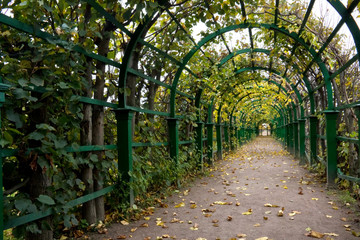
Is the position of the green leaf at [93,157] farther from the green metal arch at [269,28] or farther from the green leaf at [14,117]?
the green metal arch at [269,28]

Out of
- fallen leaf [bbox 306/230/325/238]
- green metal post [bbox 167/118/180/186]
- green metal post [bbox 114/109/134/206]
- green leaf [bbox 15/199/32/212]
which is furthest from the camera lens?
green metal post [bbox 167/118/180/186]

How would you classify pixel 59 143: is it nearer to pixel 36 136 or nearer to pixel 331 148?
pixel 36 136

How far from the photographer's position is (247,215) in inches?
175

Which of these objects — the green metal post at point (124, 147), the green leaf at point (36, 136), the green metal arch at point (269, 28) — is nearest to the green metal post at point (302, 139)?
the green metal arch at point (269, 28)

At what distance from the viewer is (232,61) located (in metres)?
9.60

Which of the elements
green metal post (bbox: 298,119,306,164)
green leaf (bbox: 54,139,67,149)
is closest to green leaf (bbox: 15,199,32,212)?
green leaf (bbox: 54,139,67,149)

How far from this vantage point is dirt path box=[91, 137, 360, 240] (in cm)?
362

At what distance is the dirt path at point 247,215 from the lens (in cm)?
362

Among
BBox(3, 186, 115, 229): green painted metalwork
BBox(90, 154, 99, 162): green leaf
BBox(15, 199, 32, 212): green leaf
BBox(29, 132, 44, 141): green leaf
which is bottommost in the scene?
BBox(3, 186, 115, 229): green painted metalwork

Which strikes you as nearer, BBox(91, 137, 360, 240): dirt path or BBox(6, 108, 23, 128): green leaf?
BBox(6, 108, 23, 128): green leaf

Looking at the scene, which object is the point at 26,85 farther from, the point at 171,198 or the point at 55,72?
the point at 171,198

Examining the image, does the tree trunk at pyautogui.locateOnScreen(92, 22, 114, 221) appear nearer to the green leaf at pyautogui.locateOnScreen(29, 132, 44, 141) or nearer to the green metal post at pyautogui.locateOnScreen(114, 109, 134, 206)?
the green metal post at pyautogui.locateOnScreen(114, 109, 134, 206)

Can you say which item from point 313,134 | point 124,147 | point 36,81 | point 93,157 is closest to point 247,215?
point 124,147

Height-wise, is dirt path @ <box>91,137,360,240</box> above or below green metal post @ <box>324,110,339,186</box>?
below
